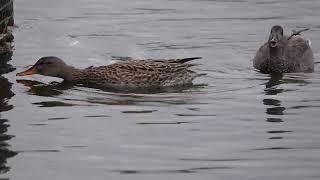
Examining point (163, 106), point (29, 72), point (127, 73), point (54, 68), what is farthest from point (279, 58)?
point (29, 72)

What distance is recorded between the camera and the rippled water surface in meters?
9.83

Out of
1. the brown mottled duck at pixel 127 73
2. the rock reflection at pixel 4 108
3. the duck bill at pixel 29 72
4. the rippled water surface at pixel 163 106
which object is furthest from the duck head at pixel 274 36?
the rock reflection at pixel 4 108

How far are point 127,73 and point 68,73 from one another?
964mm

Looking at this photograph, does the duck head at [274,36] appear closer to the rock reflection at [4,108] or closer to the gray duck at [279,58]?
the gray duck at [279,58]

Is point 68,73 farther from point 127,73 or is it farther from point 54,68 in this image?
point 127,73

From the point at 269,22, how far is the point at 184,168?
1017 centimetres

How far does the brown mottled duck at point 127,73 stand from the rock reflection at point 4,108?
0.53 meters

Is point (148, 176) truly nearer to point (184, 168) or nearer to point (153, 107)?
point (184, 168)

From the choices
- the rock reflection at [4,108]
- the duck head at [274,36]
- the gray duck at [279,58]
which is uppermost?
the duck head at [274,36]

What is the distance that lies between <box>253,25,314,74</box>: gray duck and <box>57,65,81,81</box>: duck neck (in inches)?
125

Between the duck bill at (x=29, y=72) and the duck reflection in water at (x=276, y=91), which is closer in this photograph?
the duck reflection in water at (x=276, y=91)

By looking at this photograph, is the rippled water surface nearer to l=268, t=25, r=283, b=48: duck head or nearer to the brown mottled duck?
the brown mottled duck

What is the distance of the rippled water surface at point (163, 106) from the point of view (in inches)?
387

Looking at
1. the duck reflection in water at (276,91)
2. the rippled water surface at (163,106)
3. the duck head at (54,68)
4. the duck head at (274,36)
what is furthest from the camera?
the duck head at (274,36)
